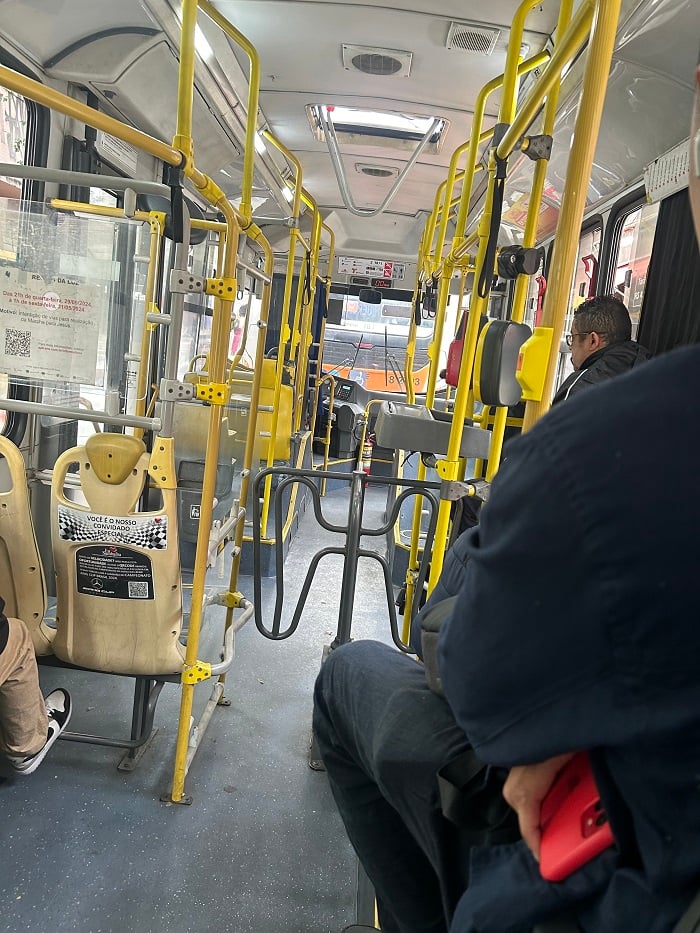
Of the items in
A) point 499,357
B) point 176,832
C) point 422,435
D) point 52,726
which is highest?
point 499,357

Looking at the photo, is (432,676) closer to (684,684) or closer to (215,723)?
(684,684)

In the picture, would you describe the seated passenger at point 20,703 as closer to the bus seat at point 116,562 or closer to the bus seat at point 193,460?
the bus seat at point 116,562

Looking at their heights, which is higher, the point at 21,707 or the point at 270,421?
the point at 270,421

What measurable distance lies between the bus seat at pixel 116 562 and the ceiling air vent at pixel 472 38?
253 centimetres

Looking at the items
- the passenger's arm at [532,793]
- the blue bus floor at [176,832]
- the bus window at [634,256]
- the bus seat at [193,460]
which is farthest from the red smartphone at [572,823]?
the bus window at [634,256]

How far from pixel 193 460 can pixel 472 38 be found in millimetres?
2717

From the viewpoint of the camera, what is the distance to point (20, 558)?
214 centimetres

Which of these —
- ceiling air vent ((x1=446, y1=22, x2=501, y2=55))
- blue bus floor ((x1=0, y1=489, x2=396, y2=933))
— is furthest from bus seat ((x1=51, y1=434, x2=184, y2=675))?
ceiling air vent ((x1=446, y1=22, x2=501, y2=55))

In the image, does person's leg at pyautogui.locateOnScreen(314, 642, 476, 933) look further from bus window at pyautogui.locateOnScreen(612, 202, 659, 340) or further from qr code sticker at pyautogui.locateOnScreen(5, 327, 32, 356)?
bus window at pyautogui.locateOnScreen(612, 202, 659, 340)

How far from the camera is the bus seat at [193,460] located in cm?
355

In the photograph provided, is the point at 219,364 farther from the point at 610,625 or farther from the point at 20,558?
the point at 610,625

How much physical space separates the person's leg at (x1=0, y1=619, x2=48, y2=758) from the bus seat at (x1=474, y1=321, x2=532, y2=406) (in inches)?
65.2

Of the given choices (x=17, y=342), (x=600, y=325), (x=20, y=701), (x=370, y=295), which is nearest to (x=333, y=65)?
(x=600, y=325)

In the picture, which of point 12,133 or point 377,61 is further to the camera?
point 377,61
